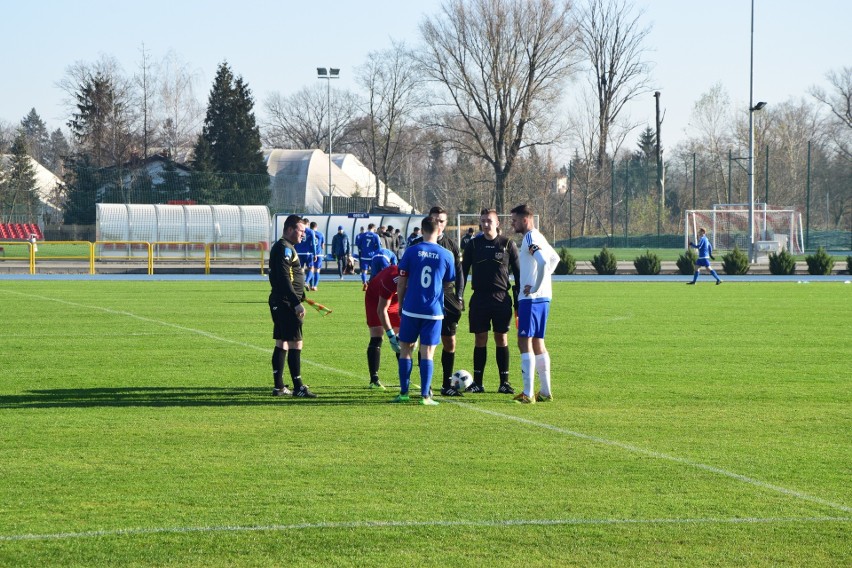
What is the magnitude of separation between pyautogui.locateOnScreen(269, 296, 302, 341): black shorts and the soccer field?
0.67 meters

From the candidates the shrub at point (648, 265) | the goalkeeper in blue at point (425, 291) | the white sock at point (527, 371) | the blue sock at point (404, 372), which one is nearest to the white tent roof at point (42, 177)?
the shrub at point (648, 265)

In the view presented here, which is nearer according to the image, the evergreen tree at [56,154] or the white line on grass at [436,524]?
the white line on grass at [436,524]

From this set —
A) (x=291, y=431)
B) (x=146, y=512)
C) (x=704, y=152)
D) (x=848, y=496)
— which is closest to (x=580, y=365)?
(x=291, y=431)

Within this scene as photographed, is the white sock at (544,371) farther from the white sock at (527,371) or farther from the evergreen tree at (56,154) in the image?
the evergreen tree at (56,154)

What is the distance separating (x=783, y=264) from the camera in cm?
4403

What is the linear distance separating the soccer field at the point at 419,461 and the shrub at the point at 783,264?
2805 cm

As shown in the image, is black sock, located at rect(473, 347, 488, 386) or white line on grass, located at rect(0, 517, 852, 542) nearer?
white line on grass, located at rect(0, 517, 852, 542)

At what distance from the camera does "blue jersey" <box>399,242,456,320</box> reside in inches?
428

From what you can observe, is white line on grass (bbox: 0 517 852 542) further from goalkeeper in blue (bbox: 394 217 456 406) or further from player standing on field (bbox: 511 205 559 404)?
player standing on field (bbox: 511 205 559 404)

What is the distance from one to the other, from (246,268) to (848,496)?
40438 millimetres

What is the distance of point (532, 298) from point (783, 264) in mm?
35255

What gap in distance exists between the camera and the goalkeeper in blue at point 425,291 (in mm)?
10891

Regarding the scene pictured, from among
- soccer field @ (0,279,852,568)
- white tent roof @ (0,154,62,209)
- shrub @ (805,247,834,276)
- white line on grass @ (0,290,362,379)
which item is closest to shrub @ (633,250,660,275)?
shrub @ (805,247,834,276)

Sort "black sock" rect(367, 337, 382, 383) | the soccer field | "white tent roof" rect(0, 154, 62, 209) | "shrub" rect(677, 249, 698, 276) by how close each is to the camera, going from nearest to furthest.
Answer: the soccer field, "black sock" rect(367, 337, 382, 383), "shrub" rect(677, 249, 698, 276), "white tent roof" rect(0, 154, 62, 209)
